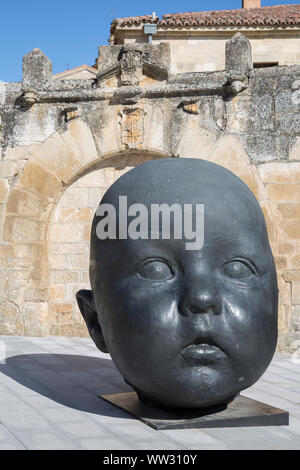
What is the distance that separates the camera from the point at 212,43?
46.3 ft

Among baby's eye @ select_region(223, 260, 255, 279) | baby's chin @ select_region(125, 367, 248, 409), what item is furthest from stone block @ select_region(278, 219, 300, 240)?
baby's chin @ select_region(125, 367, 248, 409)

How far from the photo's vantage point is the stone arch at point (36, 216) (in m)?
6.89

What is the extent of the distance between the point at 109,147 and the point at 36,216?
1.18 metres

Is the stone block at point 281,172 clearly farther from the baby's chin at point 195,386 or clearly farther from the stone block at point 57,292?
the baby's chin at point 195,386

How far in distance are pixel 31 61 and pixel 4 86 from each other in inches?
17.8

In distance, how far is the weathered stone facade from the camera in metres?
6.52

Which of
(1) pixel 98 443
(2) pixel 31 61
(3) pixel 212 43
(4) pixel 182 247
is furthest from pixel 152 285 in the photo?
(3) pixel 212 43

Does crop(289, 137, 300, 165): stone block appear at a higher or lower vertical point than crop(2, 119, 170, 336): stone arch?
higher

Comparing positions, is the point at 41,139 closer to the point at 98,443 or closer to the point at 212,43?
the point at 98,443

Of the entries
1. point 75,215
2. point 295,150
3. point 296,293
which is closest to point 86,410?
point 296,293

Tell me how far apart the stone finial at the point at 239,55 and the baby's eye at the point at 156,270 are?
13.1 feet

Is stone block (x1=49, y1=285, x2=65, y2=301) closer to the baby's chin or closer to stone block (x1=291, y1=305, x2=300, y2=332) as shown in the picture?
stone block (x1=291, y1=305, x2=300, y2=332)

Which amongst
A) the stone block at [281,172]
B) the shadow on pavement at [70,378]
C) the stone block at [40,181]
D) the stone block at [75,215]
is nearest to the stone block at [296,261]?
the stone block at [281,172]

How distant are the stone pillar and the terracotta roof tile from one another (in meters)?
7.66
